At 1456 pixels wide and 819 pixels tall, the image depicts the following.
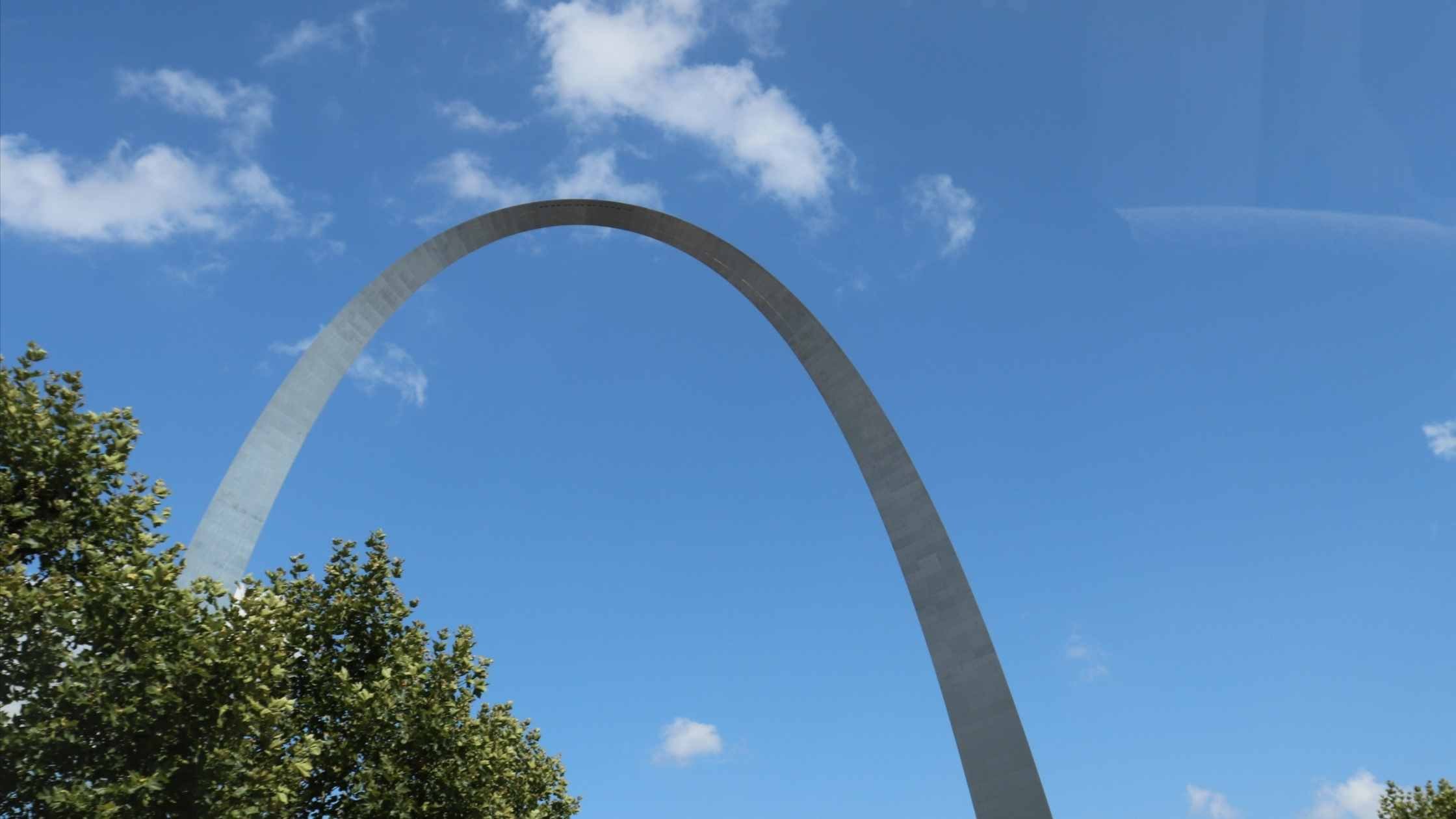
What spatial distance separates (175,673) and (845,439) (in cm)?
1714

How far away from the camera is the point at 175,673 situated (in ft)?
53.1

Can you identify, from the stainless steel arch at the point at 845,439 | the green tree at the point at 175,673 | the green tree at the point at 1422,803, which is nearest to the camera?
the green tree at the point at 175,673

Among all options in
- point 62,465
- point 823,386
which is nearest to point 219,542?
point 62,465

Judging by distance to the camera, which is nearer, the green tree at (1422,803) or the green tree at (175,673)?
the green tree at (175,673)

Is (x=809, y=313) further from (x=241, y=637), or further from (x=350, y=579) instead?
(x=241, y=637)

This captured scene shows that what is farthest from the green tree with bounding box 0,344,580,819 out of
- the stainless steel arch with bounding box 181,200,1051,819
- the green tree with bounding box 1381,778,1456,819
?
the green tree with bounding box 1381,778,1456,819

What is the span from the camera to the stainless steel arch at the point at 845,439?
21547 millimetres

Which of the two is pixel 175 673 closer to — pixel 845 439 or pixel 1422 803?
pixel 845 439

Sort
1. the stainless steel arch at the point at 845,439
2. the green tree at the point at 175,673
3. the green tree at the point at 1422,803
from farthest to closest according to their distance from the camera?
the green tree at the point at 1422,803 → the stainless steel arch at the point at 845,439 → the green tree at the point at 175,673

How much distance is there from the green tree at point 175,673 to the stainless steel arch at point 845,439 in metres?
5.11

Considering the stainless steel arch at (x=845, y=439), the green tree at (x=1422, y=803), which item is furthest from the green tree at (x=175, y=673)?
the green tree at (x=1422, y=803)

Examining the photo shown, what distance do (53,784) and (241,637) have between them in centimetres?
330

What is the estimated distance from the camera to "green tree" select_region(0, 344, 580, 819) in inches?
613

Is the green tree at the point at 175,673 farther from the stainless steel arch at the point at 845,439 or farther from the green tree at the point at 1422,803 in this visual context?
the green tree at the point at 1422,803
